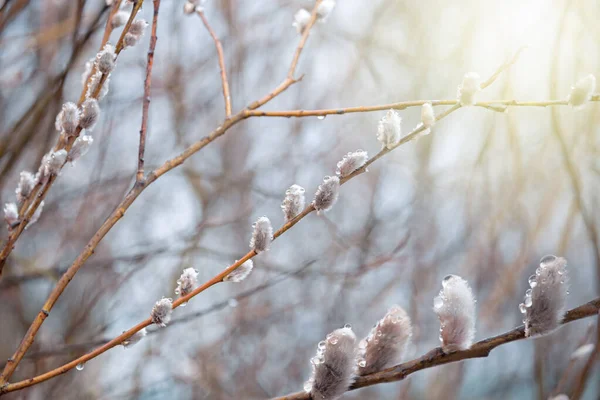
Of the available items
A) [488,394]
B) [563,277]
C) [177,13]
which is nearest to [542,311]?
[563,277]

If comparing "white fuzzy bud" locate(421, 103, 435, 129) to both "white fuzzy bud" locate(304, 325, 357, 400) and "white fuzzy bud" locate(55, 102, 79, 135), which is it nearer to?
"white fuzzy bud" locate(304, 325, 357, 400)

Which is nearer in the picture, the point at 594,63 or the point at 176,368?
the point at 594,63

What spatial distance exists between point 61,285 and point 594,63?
1363 millimetres

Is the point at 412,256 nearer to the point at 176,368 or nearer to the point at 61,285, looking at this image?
the point at 176,368

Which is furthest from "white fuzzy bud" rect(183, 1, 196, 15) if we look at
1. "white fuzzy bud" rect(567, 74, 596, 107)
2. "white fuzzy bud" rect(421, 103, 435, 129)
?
"white fuzzy bud" rect(567, 74, 596, 107)

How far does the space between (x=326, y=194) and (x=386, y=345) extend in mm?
166

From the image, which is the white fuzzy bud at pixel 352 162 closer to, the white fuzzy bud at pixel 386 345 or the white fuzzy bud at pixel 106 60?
the white fuzzy bud at pixel 386 345

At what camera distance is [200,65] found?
86.0 inches

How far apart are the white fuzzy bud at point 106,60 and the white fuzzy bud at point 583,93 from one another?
49 centimetres

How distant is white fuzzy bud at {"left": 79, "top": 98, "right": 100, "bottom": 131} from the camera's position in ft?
1.82

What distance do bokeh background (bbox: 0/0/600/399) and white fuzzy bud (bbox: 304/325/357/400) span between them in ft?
2.79

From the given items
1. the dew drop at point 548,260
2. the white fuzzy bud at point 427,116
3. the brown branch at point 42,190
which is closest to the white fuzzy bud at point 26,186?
the brown branch at point 42,190

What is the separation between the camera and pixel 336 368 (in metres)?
0.43

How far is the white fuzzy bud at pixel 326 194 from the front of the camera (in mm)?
526
